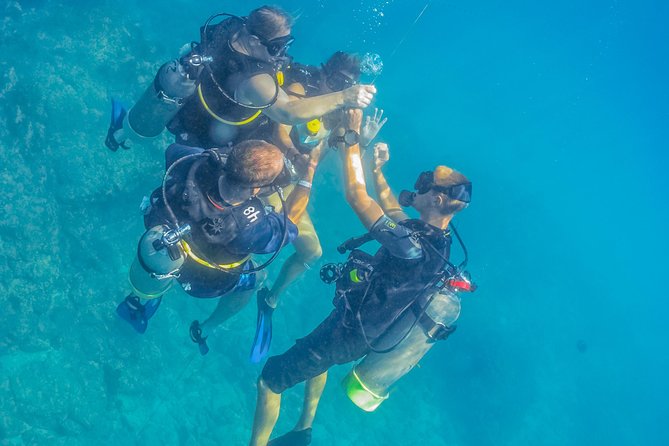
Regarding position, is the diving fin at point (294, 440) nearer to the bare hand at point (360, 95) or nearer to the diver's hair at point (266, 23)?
the bare hand at point (360, 95)

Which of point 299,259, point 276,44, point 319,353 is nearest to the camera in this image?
point 276,44

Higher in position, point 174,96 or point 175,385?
point 174,96

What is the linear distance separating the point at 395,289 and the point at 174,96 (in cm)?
352

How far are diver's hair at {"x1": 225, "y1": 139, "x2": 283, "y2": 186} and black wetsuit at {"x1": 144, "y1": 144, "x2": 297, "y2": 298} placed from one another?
1.31 ft

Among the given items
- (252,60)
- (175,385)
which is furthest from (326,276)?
(175,385)

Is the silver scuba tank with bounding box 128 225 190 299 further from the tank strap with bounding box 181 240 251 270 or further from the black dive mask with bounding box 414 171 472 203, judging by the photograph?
the black dive mask with bounding box 414 171 472 203

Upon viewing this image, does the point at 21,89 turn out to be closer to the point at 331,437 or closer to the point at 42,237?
the point at 42,237

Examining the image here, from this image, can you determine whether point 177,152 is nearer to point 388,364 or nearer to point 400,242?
point 400,242

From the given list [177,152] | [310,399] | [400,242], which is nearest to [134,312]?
[177,152]

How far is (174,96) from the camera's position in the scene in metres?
4.96

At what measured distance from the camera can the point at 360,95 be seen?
499cm

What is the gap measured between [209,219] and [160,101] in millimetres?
2313

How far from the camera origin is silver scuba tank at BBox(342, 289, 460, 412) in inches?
198

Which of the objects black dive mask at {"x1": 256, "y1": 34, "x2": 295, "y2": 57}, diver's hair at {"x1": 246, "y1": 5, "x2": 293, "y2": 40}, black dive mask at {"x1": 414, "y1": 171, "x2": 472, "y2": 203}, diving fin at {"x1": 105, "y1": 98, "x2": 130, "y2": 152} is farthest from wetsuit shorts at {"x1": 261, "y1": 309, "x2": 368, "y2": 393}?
diving fin at {"x1": 105, "y1": 98, "x2": 130, "y2": 152}
